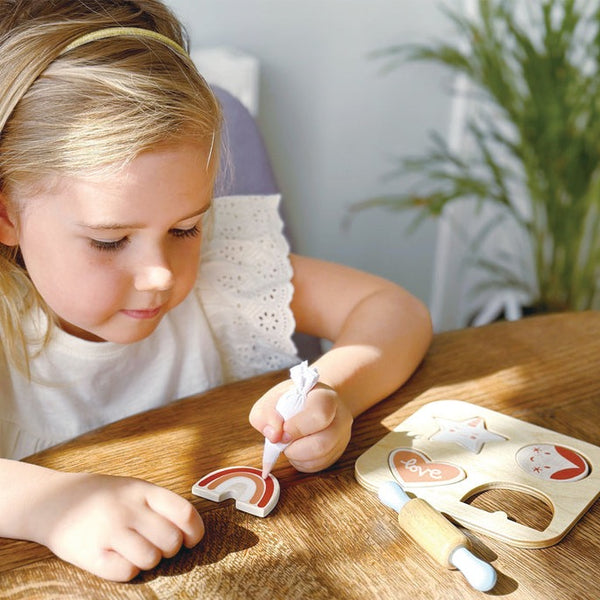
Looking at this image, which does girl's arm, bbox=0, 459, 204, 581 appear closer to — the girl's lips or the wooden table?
the wooden table

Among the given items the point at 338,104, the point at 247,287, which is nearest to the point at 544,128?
the point at 338,104

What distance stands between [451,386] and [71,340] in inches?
21.8

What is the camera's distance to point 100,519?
0.67 meters

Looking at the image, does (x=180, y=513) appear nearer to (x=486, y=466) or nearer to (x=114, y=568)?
(x=114, y=568)

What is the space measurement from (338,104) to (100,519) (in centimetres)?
188

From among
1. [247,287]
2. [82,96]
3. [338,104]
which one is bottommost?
[247,287]

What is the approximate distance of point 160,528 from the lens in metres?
0.66

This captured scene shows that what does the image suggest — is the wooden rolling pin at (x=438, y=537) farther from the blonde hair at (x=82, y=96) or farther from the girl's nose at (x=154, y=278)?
the blonde hair at (x=82, y=96)

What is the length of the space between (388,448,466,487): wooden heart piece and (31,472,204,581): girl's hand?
21 centimetres

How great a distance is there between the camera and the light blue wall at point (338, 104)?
2.11 meters

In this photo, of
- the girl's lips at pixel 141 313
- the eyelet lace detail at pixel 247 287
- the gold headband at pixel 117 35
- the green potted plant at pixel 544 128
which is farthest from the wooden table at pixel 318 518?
Answer: the green potted plant at pixel 544 128

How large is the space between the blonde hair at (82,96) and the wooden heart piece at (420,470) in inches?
16.4

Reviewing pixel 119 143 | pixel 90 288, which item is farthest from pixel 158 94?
pixel 90 288

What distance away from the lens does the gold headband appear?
35.3 inches
